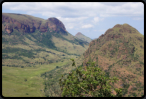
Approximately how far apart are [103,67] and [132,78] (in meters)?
12.4

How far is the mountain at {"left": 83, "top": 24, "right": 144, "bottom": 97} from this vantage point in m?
42.2

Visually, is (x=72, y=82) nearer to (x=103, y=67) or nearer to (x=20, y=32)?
(x=103, y=67)

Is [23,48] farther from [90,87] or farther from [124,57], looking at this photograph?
[90,87]

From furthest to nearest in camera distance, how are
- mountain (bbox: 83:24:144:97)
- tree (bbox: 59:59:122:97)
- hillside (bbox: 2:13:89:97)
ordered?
1. hillside (bbox: 2:13:89:97)
2. mountain (bbox: 83:24:144:97)
3. tree (bbox: 59:59:122:97)

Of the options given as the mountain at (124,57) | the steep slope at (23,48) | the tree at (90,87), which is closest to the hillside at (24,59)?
the steep slope at (23,48)

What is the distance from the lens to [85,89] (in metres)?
12.6

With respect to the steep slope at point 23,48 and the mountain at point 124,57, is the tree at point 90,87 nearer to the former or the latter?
the mountain at point 124,57

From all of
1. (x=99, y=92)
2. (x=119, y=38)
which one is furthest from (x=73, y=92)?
(x=119, y=38)

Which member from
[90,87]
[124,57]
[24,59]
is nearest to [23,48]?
[24,59]

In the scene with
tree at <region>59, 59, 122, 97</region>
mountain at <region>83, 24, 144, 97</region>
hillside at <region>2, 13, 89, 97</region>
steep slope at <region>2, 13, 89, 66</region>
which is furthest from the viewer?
steep slope at <region>2, 13, 89, 66</region>

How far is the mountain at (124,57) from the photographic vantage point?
42.2 m

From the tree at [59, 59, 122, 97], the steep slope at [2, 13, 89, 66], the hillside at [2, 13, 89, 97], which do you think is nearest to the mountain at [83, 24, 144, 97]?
the tree at [59, 59, 122, 97]

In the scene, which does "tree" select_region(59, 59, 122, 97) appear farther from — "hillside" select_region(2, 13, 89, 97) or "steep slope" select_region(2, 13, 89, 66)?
"steep slope" select_region(2, 13, 89, 66)

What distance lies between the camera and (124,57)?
5244 centimetres
